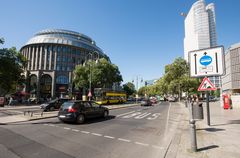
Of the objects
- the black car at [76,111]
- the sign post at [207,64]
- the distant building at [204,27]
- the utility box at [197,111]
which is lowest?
the black car at [76,111]

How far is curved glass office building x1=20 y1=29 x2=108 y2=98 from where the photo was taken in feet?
198

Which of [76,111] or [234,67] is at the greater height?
[234,67]

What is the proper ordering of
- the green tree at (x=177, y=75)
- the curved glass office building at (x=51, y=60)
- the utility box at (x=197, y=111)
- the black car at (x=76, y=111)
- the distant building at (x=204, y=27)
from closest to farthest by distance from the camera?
the utility box at (x=197, y=111) < the black car at (x=76, y=111) < the green tree at (x=177, y=75) < the curved glass office building at (x=51, y=60) < the distant building at (x=204, y=27)

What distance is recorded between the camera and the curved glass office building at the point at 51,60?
198 ft

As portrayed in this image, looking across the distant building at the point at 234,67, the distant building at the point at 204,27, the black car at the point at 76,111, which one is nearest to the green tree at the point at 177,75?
the distant building at the point at 234,67

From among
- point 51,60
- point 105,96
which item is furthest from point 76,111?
point 51,60

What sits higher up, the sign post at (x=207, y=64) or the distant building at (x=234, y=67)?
the distant building at (x=234, y=67)

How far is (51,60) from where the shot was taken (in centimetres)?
6431

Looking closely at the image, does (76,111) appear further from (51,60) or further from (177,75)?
(177,75)

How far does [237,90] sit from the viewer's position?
81812mm

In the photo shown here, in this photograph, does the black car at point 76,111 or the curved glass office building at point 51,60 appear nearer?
the black car at point 76,111

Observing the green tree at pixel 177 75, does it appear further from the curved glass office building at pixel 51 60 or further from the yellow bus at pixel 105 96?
the curved glass office building at pixel 51 60

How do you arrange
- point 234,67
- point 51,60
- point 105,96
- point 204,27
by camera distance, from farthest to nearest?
point 204,27
point 234,67
point 51,60
point 105,96

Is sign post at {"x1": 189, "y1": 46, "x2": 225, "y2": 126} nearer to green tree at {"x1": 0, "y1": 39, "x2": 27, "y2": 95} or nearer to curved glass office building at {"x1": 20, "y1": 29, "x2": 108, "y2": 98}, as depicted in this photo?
green tree at {"x1": 0, "y1": 39, "x2": 27, "y2": 95}
